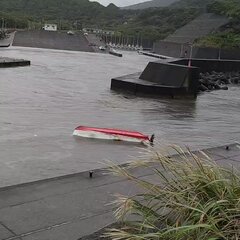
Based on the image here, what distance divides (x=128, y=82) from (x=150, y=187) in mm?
14806

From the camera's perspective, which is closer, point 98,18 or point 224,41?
point 224,41

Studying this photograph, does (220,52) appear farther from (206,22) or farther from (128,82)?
(128,82)

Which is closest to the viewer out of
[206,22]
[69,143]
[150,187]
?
[150,187]

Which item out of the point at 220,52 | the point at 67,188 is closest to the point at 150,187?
the point at 67,188

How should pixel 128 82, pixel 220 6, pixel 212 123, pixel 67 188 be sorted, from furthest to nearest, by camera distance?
pixel 220 6
pixel 128 82
pixel 212 123
pixel 67 188

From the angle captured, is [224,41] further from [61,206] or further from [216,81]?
[61,206]

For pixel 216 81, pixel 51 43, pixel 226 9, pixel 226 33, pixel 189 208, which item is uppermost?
pixel 226 9

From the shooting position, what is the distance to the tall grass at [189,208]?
2932 mm

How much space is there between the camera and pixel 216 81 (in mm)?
24922

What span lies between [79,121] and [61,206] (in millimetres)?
6535

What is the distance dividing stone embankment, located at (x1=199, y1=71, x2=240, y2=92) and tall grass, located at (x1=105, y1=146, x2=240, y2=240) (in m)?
18.0

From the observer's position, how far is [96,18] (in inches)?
7751

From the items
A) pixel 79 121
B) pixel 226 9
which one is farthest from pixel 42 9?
pixel 79 121

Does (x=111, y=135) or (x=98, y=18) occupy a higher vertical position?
(x=111, y=135)
